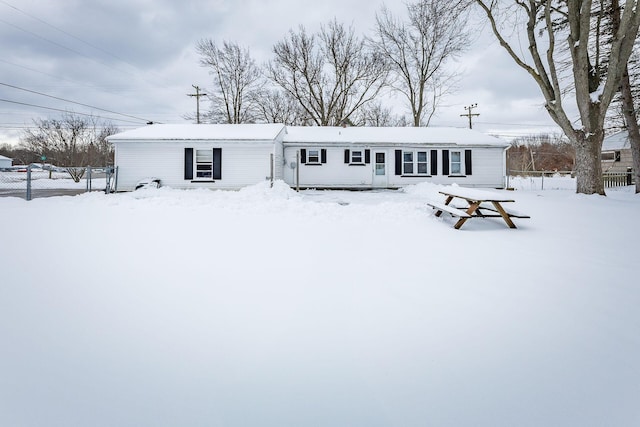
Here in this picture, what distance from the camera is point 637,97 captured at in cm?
1767

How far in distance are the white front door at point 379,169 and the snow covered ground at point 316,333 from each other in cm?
1427

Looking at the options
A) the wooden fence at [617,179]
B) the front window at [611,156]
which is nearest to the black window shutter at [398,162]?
the wooden fence at [617,179]

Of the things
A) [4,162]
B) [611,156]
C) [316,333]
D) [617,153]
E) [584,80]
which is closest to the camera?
[316,333]

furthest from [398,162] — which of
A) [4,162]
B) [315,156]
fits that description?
[4,162]

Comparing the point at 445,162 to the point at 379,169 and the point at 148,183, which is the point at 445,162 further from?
the point at 148,183

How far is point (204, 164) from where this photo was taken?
1783 cm

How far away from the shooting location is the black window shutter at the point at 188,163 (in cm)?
1758

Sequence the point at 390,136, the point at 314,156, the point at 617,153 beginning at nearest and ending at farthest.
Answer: the point at 314,156
the point at 390,136
the point at 617,153

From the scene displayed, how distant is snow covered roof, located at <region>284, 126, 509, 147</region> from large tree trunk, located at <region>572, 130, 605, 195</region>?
7136mm

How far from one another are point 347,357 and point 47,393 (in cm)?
178

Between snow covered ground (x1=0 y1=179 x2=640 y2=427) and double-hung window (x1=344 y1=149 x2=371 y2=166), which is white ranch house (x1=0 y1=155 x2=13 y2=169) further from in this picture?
snow covered ground (x1=0 y1=179 x2=640 y2=427)

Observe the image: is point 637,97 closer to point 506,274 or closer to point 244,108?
point 506,274

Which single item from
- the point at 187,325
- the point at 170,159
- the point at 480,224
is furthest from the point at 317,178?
the point at 187,325

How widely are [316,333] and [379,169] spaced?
58.7 ft
